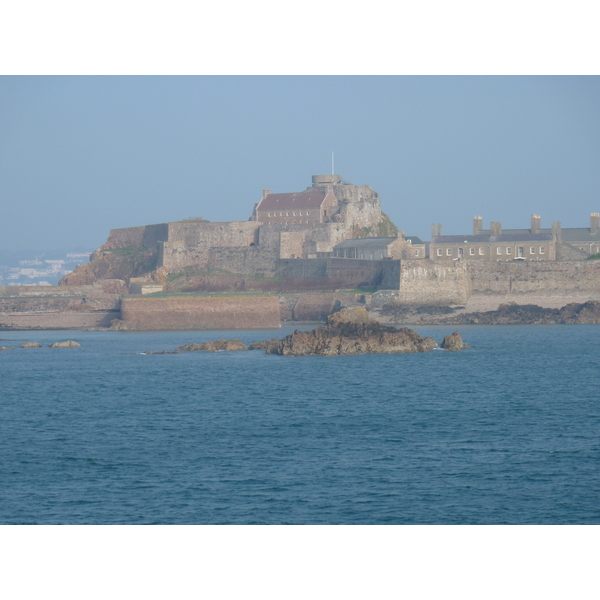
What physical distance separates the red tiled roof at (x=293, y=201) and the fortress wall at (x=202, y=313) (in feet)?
47.3

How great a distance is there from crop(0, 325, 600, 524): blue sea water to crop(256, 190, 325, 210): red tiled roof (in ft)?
90.7

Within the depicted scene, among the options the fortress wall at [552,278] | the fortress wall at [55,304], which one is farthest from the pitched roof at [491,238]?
the fortress wall at [55,304]

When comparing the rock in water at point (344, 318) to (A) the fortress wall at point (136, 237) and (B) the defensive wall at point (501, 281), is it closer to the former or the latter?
(B) the defensive wall at point (501, 281)

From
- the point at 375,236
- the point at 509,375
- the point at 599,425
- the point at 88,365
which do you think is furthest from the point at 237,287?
the point at 599,425

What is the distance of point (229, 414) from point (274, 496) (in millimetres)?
10063

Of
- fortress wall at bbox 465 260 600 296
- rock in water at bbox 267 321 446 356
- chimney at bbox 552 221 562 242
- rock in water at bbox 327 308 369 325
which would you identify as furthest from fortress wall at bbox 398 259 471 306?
rock in water at bbox 267 321 446 356

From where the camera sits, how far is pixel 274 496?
755 inches

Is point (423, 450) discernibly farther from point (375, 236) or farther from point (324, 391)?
point (375, 236)

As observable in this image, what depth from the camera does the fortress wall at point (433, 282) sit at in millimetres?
59719

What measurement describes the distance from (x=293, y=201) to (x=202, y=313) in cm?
1625

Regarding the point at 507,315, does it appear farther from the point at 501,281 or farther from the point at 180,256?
the point at 180,256

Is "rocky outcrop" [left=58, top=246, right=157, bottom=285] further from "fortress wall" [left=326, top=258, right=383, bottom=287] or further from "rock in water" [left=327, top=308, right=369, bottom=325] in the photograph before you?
"rock in water" [left=327, top=308, right=369, bottom=325]

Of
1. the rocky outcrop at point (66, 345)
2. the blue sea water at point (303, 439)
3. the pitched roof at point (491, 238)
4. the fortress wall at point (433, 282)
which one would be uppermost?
the pitched roof at point (491, 238)

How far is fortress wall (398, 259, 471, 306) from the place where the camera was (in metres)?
59.7
